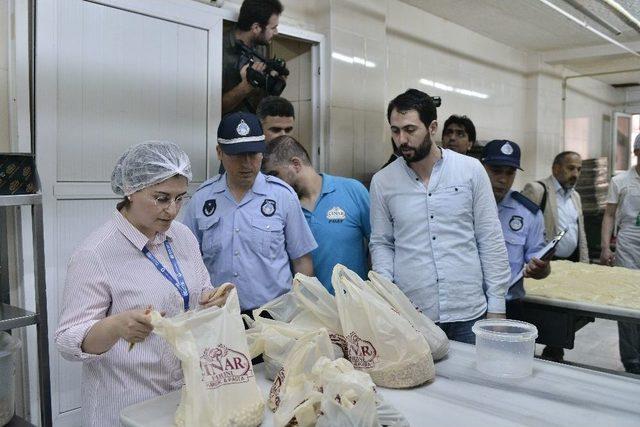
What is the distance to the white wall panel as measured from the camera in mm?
2164

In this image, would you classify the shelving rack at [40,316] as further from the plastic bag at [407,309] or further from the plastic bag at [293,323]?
the plastic bag at [407,309]

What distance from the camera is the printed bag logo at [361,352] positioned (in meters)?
1.31

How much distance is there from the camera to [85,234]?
2250mm

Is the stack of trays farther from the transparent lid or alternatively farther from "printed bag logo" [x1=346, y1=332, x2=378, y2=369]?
"printed bag logo" [x1=346, y1=332, x2=378, y2=369]

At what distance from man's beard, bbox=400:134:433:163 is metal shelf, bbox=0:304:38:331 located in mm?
1446

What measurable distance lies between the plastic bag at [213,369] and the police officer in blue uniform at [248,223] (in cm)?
77

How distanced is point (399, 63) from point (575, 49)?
10.3ft

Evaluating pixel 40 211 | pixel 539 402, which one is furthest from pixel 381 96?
pixel 539 402

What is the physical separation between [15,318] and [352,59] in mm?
2611

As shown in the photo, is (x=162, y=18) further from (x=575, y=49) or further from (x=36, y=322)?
(x=575, y=49)

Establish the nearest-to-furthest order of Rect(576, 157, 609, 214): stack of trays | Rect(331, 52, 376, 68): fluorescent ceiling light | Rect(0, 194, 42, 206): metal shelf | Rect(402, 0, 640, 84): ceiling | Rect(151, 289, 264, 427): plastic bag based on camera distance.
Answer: Rect(151, 289, 264, 427): plastic bag
Rect(0, 194, 42, 206): metal shelf
Rect(331, 52, 376, 68): fluorescent ceiling light
Rect(402, 0, 640, 84): ceiling
Rect(576, 157, 609, 214): stack of trays

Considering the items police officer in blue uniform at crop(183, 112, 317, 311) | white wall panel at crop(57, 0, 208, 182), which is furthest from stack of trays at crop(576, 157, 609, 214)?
police officer in blue uniform at crop(183, 112, 317, 311)

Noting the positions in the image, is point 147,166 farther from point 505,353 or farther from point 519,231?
point 519,231

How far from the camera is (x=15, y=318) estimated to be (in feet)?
5.99
